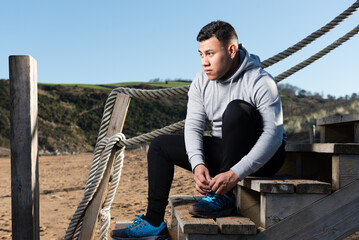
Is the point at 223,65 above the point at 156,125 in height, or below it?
above

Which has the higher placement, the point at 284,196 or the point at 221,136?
the point at 221,136

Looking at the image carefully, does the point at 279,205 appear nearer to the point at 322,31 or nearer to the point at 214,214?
the point at 214,214

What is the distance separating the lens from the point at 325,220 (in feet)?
6.22

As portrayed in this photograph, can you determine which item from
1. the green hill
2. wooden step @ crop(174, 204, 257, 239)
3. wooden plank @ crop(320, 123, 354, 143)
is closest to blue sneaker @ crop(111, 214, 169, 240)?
wooden step @ crop(174, 204, 257, 239)

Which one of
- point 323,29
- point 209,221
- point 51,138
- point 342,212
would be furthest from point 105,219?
point 51,138

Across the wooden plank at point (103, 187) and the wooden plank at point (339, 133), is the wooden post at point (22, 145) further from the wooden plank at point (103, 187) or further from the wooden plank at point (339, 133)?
the wooden plank at point (339, 133)

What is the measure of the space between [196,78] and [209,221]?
34.7 inches

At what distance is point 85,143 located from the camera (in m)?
28.2

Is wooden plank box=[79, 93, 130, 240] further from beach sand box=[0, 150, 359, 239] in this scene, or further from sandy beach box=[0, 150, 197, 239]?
sandy beach box=[0, 150, 197, 239]

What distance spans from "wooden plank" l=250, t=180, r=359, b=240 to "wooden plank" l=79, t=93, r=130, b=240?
1.28m

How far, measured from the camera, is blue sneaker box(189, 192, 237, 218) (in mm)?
1895

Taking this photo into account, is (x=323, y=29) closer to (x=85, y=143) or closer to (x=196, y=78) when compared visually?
(x=196, y=78)

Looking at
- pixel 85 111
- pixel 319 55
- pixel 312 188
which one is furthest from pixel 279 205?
pixel 85 111

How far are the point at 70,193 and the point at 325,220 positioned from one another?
5980 mm
